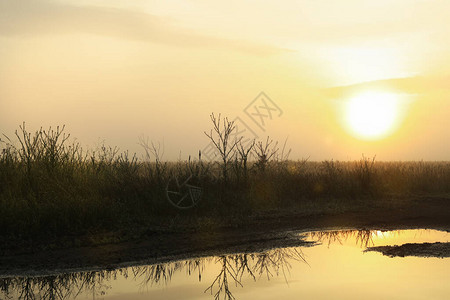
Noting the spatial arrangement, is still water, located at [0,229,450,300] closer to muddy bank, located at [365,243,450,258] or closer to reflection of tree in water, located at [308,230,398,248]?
muddy bank, located at [365,243,450,258]

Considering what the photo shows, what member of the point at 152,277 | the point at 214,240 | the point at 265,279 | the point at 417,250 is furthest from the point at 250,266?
the point at 417,250

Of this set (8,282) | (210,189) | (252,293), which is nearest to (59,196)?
(210,189)

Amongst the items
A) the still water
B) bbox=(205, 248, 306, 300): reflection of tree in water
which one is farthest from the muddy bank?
bbox=(205, 248, 306, 300): reflection of tree in water

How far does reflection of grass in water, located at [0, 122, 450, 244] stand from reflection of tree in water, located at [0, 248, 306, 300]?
300 cm

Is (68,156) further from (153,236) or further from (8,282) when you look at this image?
(8,282)

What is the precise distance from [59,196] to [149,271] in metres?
5.85

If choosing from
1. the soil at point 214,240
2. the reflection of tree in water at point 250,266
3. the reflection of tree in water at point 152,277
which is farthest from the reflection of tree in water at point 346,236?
the reflection of tree in water at point 152,277

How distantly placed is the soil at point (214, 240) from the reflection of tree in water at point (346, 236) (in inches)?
15.6

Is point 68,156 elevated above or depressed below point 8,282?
above

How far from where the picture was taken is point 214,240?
10805mm

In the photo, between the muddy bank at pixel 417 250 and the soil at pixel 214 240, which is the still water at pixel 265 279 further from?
the soil at pixel 214 240

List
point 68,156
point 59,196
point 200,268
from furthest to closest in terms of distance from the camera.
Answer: point 68,156, point 59,196, point 200,268

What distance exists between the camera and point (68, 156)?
15.4 metres

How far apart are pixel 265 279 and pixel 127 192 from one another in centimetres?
737
